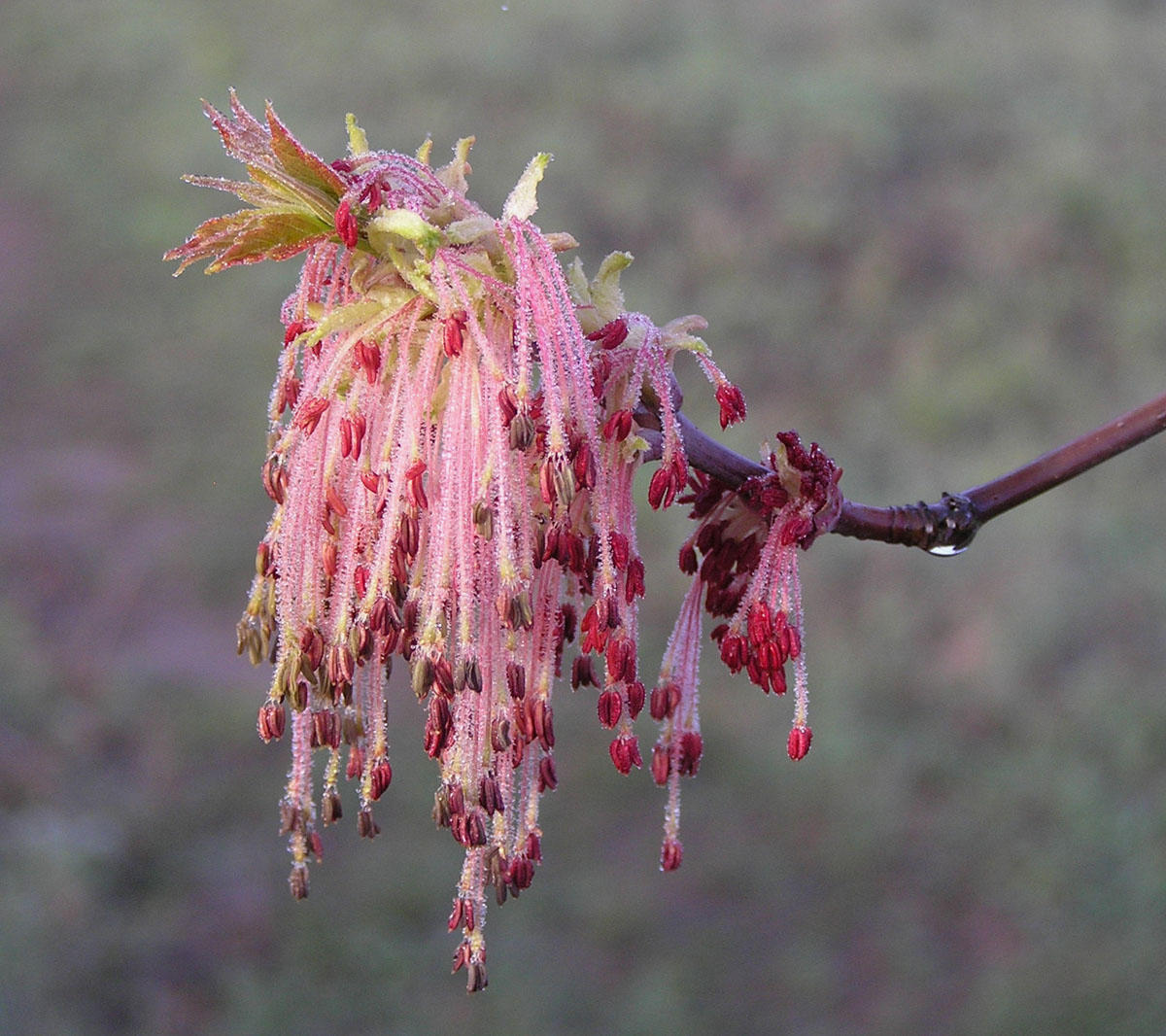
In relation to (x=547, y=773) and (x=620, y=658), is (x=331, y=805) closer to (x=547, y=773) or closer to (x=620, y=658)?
(x=547, y=773)

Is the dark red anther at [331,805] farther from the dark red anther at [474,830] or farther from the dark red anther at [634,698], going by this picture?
the dark red anther at [634,698]

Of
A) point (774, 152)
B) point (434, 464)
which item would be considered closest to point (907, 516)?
point (434, 464)

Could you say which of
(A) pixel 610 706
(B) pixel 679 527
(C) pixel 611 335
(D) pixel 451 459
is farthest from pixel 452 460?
(B) pixel 679 527

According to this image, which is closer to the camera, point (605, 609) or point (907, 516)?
point (605, 609)

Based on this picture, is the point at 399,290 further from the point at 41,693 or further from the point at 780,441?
the point at 41,693

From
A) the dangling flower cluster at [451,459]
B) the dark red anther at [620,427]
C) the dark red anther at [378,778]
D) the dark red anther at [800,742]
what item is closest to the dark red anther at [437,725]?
the dangling flower cluster at [451,459]

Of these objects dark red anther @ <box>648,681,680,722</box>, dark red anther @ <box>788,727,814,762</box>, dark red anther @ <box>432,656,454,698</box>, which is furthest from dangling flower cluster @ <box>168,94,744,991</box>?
dark red anther @ <box>788,727,814,762</box>

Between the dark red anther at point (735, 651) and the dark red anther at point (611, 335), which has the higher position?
the dark red anther at point (611, 335)
